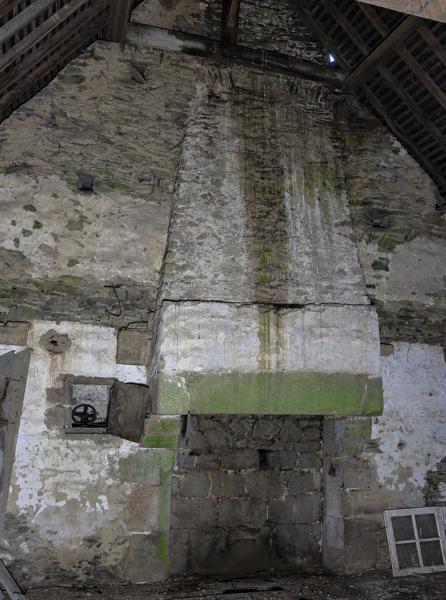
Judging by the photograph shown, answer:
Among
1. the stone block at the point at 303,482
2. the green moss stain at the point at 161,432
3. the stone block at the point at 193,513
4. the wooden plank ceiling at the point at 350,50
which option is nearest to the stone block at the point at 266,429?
the stone block at the point at 303,482

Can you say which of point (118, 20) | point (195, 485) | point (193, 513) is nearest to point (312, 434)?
point (195, 485)

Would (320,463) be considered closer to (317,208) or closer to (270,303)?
(270,303)

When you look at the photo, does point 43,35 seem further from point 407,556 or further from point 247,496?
point 407,556

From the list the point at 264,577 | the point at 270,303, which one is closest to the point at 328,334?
the point at 270,303

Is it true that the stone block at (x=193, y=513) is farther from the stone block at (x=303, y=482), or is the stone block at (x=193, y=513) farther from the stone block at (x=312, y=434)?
the stone block at (x=312, y=434)

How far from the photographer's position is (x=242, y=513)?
15.4 ft

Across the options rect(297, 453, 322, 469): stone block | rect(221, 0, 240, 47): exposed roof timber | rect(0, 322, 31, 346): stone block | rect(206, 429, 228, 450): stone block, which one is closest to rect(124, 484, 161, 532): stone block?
rect(206, 429, 228, 450): stone block

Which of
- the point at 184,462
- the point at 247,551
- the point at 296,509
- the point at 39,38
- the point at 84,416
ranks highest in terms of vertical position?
the point at 39,38

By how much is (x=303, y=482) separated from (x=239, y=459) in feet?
2.06

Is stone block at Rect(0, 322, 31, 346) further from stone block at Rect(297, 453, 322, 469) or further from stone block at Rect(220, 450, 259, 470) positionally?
stone block at Rect(297, 453, 322, 469)

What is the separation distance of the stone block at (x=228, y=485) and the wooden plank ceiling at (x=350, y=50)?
10.8 ft

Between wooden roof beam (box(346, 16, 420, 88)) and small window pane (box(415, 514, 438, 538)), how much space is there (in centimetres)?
402

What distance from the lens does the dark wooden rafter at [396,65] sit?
4316mm

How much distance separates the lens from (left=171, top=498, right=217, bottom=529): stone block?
Answer: 4.49 meters
